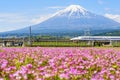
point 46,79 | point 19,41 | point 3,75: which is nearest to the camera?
point 46,79

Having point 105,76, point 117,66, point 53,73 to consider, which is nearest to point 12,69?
point 53,73

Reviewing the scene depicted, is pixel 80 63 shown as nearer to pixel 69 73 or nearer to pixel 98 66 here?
pixel 98 66

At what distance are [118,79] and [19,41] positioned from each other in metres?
36.8

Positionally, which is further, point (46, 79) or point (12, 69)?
point (12, 69)

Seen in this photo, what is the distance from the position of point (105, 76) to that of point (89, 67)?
1.22m

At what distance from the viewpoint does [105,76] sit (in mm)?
5023

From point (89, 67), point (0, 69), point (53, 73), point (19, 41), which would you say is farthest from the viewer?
point (19, 41)

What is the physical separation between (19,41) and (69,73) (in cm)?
3657

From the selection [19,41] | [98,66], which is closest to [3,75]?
[98,66]

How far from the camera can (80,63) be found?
6.69 metres

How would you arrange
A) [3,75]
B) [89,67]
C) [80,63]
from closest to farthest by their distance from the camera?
[3,75] < [89,67] < [80,63]

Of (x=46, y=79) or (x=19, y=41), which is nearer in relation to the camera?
(x=46, y=79)

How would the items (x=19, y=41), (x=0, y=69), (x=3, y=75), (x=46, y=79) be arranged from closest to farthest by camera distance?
(x=46, y=79) < (x=3, y=75) < (x=0, y=69) < (x=19, y=41)

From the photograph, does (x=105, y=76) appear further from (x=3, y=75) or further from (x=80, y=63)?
(x=80, y=63)
